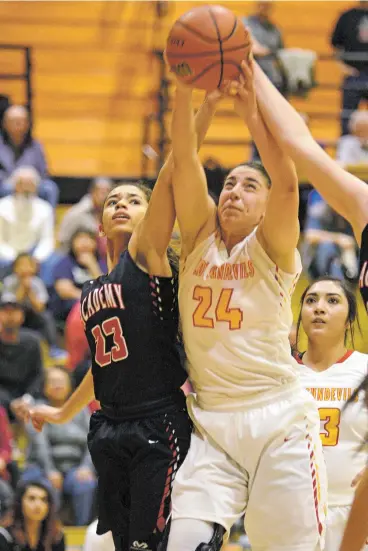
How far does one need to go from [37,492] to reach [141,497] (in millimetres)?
3042

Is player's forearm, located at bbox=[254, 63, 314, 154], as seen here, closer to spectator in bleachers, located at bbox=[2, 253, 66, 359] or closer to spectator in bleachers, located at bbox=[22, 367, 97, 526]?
spectator in bleachers, located at bbox=[22, 367, 97, 526]

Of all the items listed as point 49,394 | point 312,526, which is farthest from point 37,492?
point 312,526

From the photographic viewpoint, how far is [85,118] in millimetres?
11797

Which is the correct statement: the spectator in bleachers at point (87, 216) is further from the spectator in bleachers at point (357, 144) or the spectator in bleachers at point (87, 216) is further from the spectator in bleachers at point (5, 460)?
the spectator in bleachers at point (357, 144)

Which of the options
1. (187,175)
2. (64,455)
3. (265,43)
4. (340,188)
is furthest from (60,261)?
(340,188)

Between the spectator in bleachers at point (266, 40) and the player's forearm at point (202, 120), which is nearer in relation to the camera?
the player's forearm at point (202, 120)

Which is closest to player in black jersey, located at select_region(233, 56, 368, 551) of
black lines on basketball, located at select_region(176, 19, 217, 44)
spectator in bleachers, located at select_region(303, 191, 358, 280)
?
black lines on basketball, located at select_region(176, 19, 217, 44)

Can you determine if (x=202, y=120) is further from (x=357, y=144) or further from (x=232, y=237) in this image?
(x=357, y=144)

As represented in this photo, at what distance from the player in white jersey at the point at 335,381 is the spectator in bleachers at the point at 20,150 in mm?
5563

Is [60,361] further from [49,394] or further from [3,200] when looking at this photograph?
[3,200]

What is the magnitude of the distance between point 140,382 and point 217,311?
1.41 feet

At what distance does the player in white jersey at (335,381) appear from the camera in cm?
453

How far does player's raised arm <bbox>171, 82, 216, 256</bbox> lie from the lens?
3.68 m

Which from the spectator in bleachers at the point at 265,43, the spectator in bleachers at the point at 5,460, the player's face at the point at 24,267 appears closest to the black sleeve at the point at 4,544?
the spectator in bleachers at the point at 5,460
